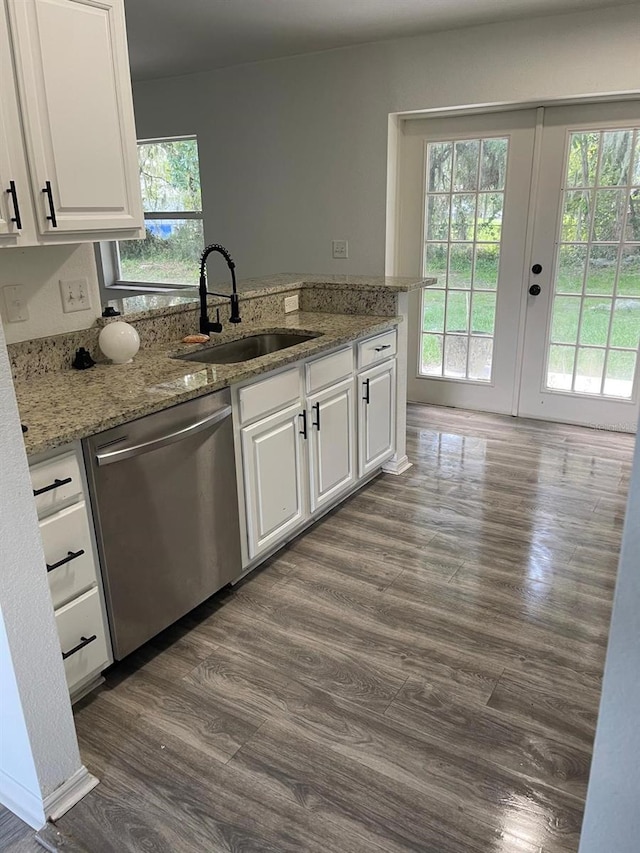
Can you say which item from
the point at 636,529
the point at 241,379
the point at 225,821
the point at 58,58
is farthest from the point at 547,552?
the point at 58,58

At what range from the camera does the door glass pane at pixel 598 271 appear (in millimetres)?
3904

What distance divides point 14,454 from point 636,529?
1.20 meters

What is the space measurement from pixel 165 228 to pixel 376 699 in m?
4.97

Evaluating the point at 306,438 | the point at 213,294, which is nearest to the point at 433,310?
the point at 213,294

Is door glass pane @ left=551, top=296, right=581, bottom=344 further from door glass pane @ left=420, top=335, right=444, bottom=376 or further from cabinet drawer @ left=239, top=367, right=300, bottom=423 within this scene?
cabinet drawer @ left=239, top=367, right=300, bottom=423

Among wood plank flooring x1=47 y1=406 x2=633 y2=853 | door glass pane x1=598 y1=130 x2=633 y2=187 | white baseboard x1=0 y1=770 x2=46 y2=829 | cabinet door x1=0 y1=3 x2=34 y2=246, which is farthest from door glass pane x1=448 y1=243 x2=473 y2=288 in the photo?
white baseboard x1=0 y1=770 x2=46 y2=829

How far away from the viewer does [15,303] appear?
7.28ft

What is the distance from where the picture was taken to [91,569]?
6.18ft

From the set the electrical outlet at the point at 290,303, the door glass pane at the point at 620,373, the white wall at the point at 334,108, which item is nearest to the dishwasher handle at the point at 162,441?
the electrical outlet at the point at 290,303

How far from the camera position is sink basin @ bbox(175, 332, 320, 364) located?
2.93 m

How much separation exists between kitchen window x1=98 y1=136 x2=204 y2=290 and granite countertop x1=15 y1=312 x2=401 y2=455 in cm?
311

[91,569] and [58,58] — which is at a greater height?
[58,58]

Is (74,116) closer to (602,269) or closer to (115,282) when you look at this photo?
(602,269)

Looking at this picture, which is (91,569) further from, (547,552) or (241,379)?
(547,552)
